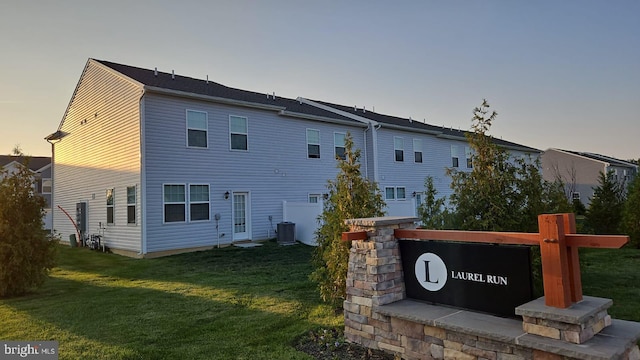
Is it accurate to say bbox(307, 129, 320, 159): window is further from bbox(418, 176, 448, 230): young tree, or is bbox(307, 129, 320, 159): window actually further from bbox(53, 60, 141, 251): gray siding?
bbox(418, 176, 448, 230): young tree

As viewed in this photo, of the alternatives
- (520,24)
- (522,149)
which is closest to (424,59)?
(520,24)

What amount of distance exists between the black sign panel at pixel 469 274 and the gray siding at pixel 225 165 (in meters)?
9.96

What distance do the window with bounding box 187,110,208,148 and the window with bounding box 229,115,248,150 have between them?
1015 millimetres

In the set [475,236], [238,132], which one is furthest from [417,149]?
[475,236]

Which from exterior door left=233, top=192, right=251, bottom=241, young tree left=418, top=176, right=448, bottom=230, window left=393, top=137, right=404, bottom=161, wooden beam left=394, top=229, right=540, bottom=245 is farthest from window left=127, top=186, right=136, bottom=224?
window left=393, top=137, right=404, bottom=161

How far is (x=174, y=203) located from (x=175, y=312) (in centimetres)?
731

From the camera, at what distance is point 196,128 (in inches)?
515

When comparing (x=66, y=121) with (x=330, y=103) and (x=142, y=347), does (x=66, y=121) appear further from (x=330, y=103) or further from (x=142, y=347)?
(x=142, y=347)

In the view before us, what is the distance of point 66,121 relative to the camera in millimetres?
18203

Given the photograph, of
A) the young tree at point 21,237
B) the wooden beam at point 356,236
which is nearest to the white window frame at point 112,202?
the young tree at point 21,237

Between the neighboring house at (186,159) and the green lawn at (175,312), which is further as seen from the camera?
the neighboring house at (186,159)

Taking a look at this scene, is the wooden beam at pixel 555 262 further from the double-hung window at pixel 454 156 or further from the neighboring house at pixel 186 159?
the double-hung window at pixel 454 156

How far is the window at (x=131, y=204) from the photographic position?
1242 cm

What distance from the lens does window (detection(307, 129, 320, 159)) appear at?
1650 centimetres
